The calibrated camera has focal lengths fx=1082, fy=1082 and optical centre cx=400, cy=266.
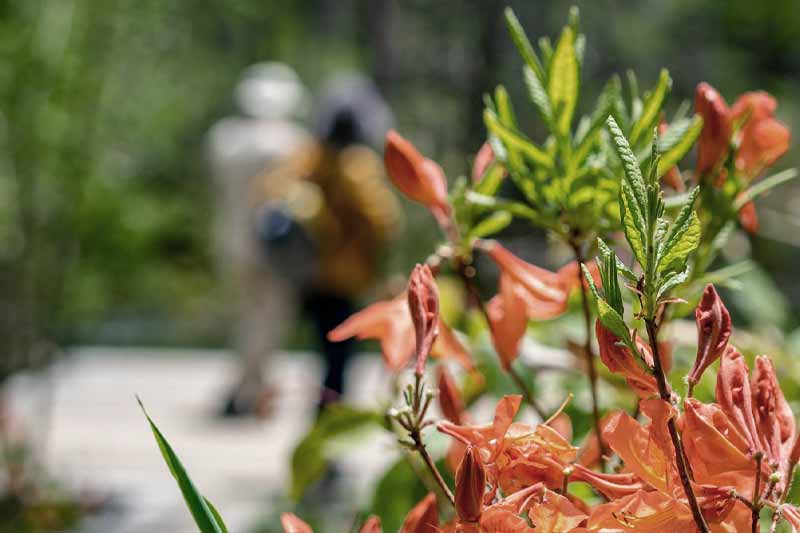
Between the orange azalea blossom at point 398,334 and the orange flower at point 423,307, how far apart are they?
10 centimetres

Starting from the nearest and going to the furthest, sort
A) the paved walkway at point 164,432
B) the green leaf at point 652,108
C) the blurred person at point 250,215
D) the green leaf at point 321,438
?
the green leaf at point 652,108, the green leaf at point 321,438, the paved walkway at point 164,432, the blurred person at point 250,215

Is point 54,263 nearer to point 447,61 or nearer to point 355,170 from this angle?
point 355,170

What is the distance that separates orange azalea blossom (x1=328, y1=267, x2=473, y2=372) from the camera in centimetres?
55

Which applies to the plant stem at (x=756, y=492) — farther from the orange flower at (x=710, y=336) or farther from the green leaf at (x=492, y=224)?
the green leaf at (x=492, y=224)

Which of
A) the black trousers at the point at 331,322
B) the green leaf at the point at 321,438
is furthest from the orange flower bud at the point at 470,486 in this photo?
the black trousers at the point at 331,322

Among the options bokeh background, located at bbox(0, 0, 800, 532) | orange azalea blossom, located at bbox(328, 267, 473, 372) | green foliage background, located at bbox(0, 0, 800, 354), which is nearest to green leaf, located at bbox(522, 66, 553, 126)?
orange azalea blossom, located at bbox(328, 267, 473, 372)

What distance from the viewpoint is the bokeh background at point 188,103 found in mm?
3986

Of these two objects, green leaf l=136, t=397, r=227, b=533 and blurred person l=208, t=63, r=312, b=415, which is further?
blurred person l=208, t=63, r=312, b=415

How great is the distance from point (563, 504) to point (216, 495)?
4015 millimetres

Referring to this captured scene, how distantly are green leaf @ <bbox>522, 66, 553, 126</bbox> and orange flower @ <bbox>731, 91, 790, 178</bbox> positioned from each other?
98mm

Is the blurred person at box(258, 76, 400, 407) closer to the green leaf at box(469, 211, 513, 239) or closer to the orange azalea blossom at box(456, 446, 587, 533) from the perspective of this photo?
the green leaf at box(469, 211, 513, 239)

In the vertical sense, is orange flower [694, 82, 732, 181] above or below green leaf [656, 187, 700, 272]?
above

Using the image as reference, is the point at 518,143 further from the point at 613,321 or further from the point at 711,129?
the point at 613,321

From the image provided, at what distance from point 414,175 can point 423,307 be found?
0.15 m
